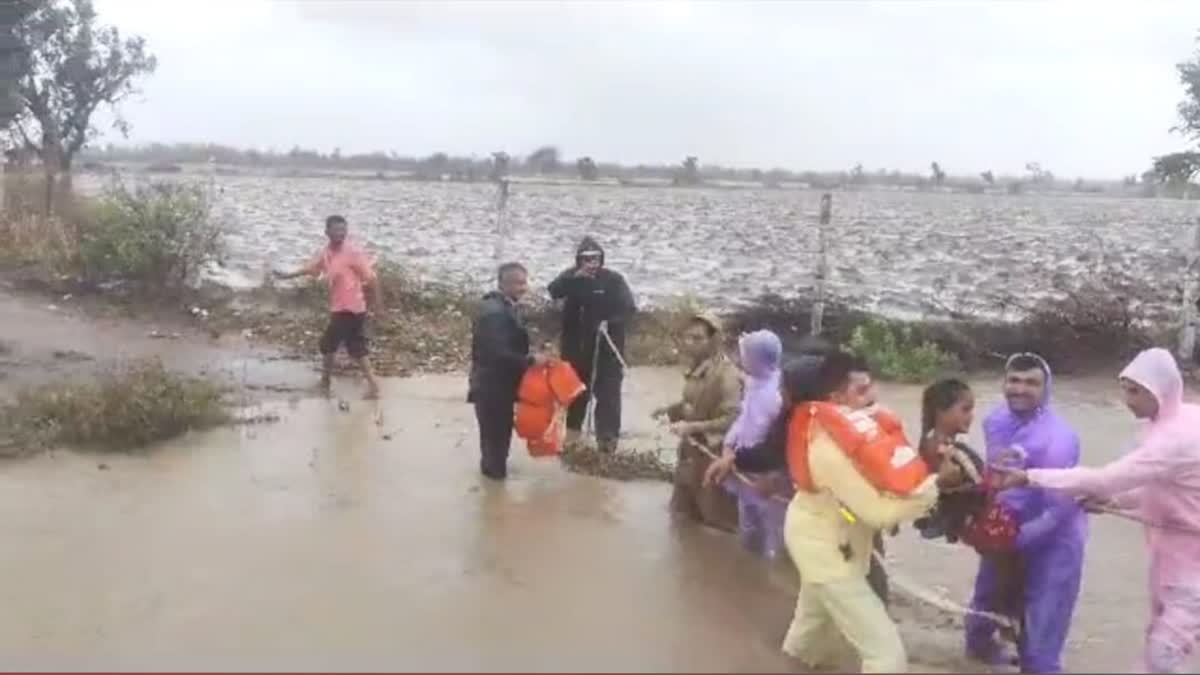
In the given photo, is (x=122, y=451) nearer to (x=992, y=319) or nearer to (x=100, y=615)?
(x=100, y=615)

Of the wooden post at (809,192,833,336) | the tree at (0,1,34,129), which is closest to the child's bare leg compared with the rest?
the wooden post at (809,192,833,336)

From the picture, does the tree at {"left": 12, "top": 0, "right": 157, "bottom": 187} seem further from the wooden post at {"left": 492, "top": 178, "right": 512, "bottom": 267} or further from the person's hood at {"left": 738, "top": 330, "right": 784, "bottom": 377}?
the person's hood at {"left": 738, "top": 330, "right": 784, "bottom": 377}

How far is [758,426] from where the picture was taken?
7426 millimetres

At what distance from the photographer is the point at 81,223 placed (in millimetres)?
19250

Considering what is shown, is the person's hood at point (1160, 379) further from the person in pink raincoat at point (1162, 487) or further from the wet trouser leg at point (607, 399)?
the wet trouser leg at point (607, 399)

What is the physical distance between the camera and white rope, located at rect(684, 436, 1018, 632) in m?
6.61

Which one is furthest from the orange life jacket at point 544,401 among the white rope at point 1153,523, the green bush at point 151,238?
the green bush at point 151,238

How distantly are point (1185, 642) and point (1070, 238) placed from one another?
44.8 meters

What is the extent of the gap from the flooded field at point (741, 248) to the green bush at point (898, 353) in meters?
3.24

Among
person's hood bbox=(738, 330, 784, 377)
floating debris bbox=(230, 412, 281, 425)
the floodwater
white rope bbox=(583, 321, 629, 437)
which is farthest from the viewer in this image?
floating debris bbox=(230, 412, 281, 425)

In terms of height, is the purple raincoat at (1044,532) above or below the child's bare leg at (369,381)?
above

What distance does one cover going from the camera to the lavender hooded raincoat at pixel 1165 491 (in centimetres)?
606

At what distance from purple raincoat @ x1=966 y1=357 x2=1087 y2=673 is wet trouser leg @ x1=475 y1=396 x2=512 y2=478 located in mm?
4072

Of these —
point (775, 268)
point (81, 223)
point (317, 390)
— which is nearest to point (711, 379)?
point (317, 390)
